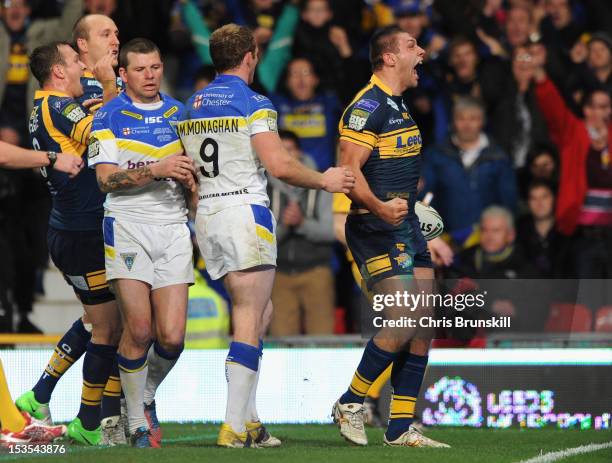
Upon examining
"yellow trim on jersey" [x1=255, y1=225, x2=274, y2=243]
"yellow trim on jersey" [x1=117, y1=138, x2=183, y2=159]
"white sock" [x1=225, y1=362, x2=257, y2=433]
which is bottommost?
"white sock" [x1=225, y1=362, x2=257, y2=433]

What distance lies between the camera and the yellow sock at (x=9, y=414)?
880 centimetres

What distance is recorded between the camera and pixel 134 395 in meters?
9.09

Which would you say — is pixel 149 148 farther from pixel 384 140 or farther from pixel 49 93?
pixel 384 140

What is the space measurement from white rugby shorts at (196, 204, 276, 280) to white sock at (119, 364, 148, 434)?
36.0 inches

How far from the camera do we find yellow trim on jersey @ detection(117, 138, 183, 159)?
901 centimetres

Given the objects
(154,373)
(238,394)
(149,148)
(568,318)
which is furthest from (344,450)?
(568,318)

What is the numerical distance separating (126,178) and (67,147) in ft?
2.89

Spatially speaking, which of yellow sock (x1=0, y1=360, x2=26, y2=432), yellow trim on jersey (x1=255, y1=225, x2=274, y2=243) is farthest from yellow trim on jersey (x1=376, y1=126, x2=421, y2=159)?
yellow sock (x1=0, y1=360, x2=26, y2=432)

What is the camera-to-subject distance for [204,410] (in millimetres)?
11875

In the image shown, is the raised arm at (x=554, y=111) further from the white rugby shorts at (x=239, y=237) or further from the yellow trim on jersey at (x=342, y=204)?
the white rugby shorts at (x=239, y=237)

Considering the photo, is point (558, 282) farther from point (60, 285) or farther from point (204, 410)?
point (60, 285)

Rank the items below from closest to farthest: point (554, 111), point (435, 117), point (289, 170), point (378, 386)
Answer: point (289, 170)
point (378, 386)
point (554, 111)
point (435, 117)

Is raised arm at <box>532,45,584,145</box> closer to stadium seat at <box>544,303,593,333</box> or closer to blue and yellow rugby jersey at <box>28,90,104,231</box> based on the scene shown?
stadium seat at <box>544,303,593,333</box>

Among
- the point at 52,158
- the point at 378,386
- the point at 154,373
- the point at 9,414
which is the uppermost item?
the point at 52,158
